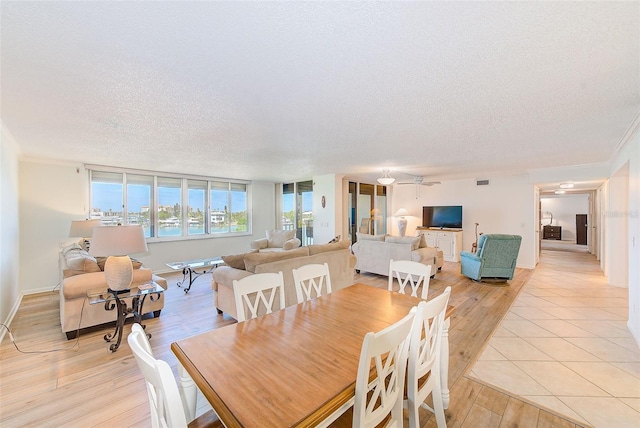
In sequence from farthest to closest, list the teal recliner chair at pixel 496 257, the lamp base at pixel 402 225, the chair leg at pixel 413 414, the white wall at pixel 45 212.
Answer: the lamp base at pixel 402 225
the teal recliner chair at pixel 496 257
the white wall at pixel 45 212
the chair leg at pixel 413 414

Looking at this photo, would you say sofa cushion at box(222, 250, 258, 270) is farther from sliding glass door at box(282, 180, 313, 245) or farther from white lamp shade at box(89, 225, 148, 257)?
sliding glass door at box(282, 180, 313, 245)

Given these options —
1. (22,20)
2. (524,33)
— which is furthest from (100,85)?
(524,33)

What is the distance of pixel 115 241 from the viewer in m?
2.37

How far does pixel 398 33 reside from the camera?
140cm

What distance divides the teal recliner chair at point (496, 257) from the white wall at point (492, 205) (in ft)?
6.46

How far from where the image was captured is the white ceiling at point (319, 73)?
127cm

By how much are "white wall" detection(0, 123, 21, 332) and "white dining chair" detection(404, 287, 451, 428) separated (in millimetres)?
4263

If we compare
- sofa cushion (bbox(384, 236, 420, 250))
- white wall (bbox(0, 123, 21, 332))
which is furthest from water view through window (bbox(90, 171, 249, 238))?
sofa cushion (bbox(384, 236, 420, 250))

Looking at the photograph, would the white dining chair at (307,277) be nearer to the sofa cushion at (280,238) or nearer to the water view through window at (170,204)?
the sofa cushion at (280,238)

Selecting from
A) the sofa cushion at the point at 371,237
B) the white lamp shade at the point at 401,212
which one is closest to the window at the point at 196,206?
the sofa cushion at the point at 371,237

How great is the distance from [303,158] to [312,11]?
3.47 metres

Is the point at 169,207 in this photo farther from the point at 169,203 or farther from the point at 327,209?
the point at 327,209

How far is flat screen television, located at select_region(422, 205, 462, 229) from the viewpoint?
7.35 m

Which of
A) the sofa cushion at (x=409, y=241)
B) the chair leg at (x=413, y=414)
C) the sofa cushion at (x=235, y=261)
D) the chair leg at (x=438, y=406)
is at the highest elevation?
the sofa cushion at (x=409, y=241)
